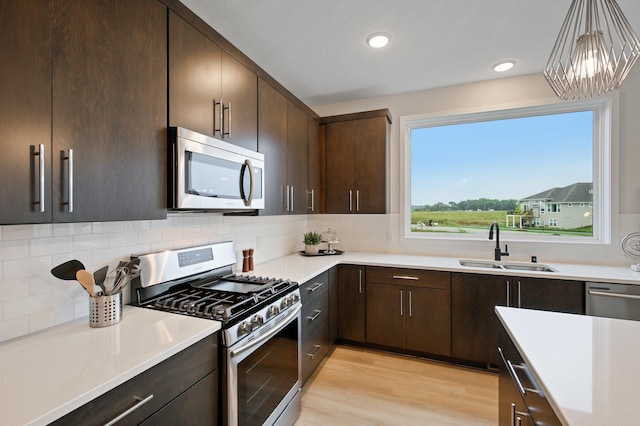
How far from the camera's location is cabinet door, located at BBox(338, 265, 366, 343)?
289 centimetres

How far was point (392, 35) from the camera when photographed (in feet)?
7.10

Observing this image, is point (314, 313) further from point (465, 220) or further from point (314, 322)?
point (465, 220)

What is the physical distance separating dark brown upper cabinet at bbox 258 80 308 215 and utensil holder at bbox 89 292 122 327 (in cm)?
114

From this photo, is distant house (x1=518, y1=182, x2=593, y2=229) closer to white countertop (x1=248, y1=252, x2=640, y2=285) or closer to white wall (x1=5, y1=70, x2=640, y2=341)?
white wall (x1=5, y1=70, x2=640, y2=341)

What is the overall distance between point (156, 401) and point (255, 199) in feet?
4.29

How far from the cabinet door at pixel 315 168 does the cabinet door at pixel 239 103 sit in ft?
3.34

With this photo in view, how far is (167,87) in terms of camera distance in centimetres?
143

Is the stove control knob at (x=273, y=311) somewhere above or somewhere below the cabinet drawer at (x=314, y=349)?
above

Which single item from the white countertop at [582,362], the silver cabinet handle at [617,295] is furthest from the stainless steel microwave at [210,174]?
the silver cabinet handle at [617,295]

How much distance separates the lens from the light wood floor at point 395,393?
1.98m

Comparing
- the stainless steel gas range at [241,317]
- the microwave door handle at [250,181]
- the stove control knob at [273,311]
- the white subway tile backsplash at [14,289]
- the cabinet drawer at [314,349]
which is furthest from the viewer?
the cabinet drawer at [314,349]

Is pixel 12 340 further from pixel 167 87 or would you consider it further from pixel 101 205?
pixel 167 87

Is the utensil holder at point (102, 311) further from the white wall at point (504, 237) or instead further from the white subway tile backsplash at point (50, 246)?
the white wall at point (504, 237)

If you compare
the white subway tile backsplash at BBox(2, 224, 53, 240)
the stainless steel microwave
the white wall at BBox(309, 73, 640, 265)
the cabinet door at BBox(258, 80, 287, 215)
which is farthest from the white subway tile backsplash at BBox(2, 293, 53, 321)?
the white wall at BBox(309, 73, 640, 265)
